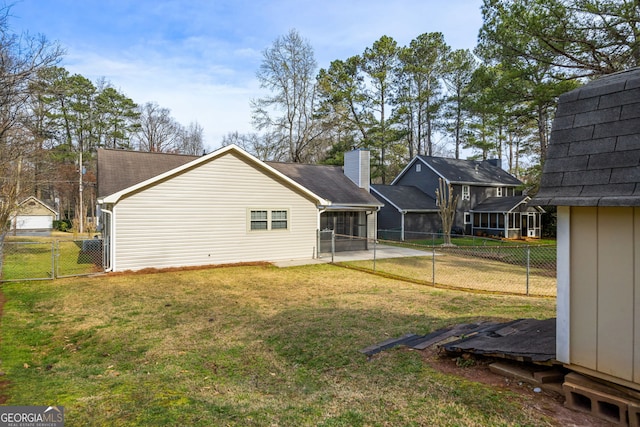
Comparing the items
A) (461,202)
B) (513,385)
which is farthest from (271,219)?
(461,202)

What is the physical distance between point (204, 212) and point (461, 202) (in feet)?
69.6

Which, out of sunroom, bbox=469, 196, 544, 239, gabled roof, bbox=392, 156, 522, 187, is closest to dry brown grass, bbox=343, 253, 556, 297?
sunroom, bbox=469, 196, 544, 239

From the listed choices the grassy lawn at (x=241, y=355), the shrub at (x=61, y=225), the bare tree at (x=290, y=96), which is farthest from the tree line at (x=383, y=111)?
the shrub at (x=61, y=225)

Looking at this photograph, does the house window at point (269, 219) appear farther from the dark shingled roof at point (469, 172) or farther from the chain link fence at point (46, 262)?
the dark shingled roof at point (469, 172)

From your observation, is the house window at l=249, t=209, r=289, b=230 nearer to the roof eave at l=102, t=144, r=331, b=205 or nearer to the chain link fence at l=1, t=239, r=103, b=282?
the roof eave at l=102, t=144, r=331, b=205

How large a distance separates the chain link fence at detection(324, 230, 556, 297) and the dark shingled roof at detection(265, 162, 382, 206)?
271 cm

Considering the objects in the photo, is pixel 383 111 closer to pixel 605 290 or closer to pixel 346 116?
pixel 346 116

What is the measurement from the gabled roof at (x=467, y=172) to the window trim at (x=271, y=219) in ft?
52.1

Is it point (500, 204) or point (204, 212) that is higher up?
point (500, 204)

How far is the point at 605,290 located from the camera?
3.23 m

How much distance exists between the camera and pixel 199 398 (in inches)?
149

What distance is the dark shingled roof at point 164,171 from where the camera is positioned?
Answer: 14.5m

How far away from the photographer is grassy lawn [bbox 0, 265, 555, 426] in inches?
133

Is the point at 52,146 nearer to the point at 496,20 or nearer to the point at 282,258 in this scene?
the point at 282,258
